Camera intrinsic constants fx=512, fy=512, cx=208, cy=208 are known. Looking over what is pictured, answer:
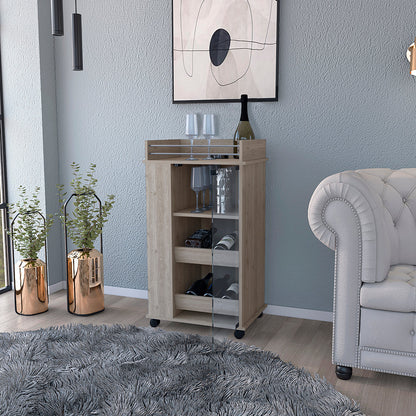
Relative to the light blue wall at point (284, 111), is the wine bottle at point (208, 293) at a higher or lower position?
lower

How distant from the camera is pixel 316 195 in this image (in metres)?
2.33

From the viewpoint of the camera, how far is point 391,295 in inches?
87.1

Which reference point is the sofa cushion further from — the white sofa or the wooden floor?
the wooden floor

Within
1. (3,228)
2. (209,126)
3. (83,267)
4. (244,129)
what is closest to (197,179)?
(209,126)

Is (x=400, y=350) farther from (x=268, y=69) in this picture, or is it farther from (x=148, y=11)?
(x=148, y=11)

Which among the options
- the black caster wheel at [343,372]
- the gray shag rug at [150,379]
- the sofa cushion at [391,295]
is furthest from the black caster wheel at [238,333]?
the sofa cushion at [391,295]

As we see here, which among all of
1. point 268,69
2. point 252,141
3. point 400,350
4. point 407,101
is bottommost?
point 400,350

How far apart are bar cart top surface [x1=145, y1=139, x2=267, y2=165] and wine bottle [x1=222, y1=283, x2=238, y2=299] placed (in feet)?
2.21

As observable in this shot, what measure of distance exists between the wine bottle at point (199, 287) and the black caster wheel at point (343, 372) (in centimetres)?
100

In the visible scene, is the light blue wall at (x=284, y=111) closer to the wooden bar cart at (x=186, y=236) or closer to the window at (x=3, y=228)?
the wooden bar cart at (x=186, y=236)

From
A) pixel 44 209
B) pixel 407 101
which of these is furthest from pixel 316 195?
pixel 44 209

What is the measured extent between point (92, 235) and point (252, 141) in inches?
47.7

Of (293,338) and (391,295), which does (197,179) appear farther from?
(391,295)

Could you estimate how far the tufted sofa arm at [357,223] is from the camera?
2.25 m
